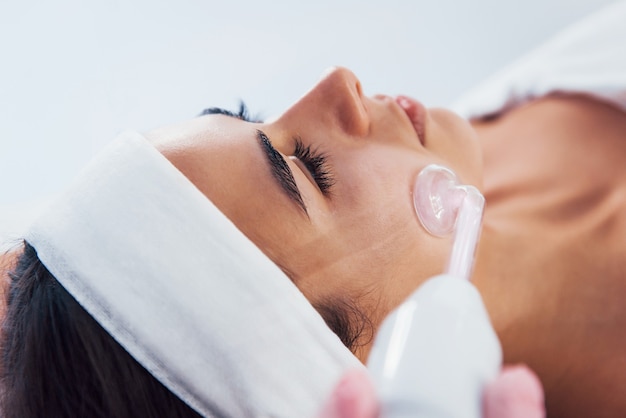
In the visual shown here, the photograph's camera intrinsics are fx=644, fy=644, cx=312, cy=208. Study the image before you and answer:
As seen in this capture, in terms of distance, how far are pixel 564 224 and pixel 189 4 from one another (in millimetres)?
→ 982

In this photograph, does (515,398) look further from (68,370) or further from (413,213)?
(68,370)

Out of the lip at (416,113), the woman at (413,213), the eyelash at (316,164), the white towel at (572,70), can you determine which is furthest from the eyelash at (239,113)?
the white towel at (572,70)

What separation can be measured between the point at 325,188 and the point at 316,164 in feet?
0.12

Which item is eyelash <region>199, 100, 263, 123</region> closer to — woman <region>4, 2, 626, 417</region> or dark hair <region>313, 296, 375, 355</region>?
woman <region>4, 2, 626, 417</region>

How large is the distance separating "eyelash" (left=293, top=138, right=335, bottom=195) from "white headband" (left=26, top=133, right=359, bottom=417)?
14cm

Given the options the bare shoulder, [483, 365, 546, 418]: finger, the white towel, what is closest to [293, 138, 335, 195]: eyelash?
[483, 365, 546, 418]: finger

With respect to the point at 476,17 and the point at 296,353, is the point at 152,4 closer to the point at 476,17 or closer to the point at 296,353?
the point at 476,17

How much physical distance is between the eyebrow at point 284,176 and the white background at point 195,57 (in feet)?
1.47

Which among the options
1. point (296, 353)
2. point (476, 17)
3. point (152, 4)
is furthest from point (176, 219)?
point (476, 17)

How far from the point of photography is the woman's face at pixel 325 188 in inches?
30.9

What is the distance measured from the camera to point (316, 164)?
33.2 inches

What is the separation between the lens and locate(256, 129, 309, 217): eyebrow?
0.79 meters

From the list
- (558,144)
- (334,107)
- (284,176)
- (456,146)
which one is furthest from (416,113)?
(558,144)

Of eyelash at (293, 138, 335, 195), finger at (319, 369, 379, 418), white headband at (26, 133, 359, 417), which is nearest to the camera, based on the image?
finger at (319, 369, 379, 418)
